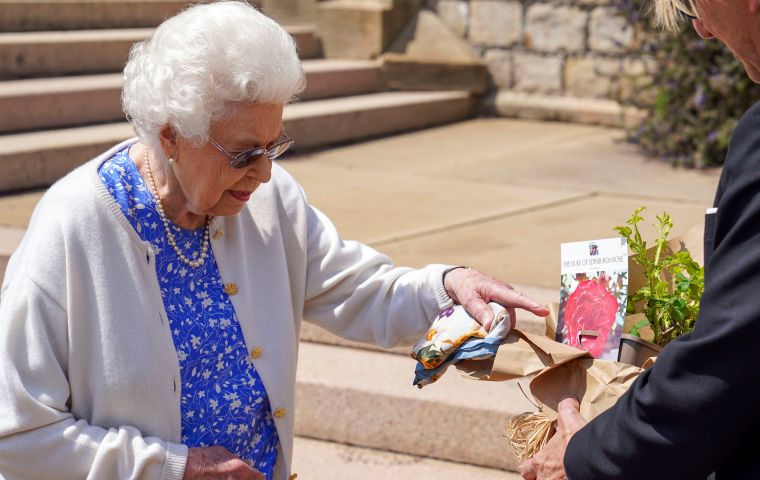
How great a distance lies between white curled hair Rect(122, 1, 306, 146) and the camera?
2.27 metres

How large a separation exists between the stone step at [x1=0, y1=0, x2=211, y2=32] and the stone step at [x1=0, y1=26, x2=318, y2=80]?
8cm

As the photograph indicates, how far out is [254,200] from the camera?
2.58 m

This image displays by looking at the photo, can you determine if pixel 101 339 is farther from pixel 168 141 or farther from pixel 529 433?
pixel 529 433

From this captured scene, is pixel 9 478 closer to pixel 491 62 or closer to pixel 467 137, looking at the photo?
pixel 467 137

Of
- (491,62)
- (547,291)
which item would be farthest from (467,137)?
(547,291)

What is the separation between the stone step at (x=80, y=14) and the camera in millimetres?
7125

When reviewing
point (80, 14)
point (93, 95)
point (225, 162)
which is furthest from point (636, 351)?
point (80, 14)

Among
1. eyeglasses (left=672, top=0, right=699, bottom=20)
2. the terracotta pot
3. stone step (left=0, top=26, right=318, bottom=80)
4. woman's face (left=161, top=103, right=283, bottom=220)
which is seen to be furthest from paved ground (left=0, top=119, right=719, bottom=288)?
eyeglasses (left=672, top=0, right=699, bottom=20)

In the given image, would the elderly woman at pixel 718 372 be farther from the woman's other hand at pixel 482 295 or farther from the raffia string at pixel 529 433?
the woman's other hand at pixel 482 295

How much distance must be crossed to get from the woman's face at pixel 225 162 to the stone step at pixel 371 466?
1.50 meters

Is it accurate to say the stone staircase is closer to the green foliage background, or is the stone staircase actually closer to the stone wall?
the stone wall

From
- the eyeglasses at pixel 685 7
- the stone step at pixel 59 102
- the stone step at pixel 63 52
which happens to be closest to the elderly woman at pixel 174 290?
the eyeglasses at pixel 685 7

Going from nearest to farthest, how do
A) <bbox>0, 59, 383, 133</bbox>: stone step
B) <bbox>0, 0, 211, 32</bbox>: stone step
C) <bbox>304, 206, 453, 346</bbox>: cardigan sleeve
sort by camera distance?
<bbox>304, 206, 453, 346</bbox>: cardigan sleeve
<bbox>0, 59, 383, 133</bbox>: stone step
<bbox>0, 0, 211, 32</bbox>: stone step

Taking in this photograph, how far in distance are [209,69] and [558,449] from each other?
97 centimetres
